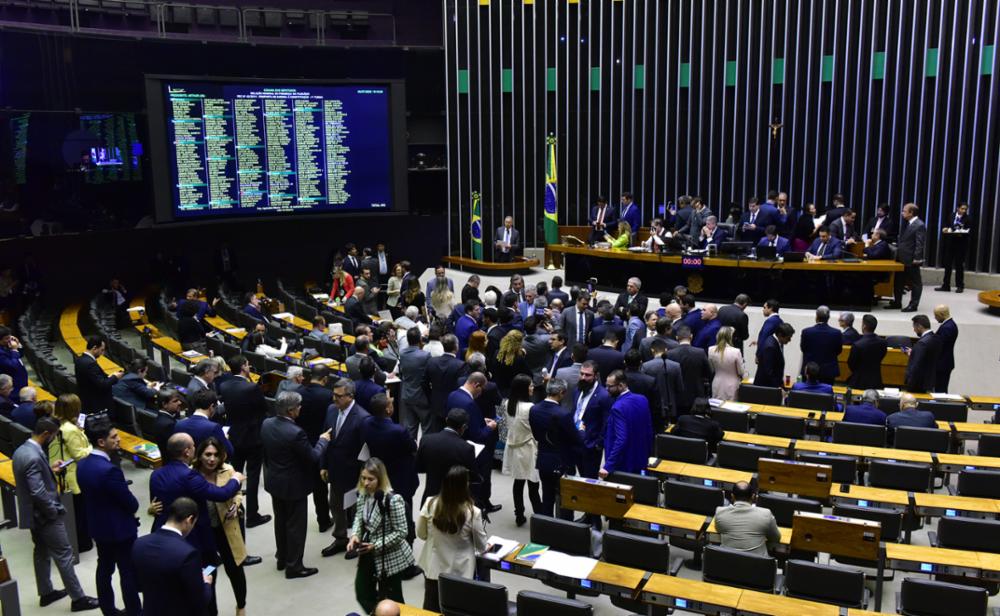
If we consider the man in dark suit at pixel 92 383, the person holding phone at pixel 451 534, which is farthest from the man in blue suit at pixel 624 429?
the man in dark suit at pixel 92 383

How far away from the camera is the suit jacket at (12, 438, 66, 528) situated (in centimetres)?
589

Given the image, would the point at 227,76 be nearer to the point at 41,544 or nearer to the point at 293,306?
the point at 293,306

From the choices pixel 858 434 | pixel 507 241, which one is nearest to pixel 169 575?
pixel 858 434

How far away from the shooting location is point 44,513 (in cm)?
597

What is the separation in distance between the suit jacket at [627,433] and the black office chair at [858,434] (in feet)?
6.18

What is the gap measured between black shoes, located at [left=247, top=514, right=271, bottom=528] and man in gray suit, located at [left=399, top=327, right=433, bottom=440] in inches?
57.3

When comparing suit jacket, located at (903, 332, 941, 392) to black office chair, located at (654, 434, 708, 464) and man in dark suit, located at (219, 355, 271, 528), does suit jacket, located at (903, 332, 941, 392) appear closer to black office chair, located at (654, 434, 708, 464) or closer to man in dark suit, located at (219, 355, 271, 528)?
black office chair, located at (654, 434, 708, 464)

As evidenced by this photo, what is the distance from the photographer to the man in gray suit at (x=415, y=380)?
26.7 feet

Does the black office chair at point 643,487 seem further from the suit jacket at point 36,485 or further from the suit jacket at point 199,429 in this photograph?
the suit jacket at point 36,485

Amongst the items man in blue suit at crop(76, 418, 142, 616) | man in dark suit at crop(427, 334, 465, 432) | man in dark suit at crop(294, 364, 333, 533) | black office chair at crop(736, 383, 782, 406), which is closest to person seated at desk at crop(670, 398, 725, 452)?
black office chair at crop(736, 383, 782, 406)

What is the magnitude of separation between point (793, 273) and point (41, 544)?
1036 centimetres

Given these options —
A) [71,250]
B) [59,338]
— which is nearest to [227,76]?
[71,250]

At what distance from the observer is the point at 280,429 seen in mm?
6172

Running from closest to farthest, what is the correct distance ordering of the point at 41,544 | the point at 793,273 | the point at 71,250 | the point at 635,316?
the point at 41,544 → the point at 635,316 → the point at 793,273 → the point at 71,250
